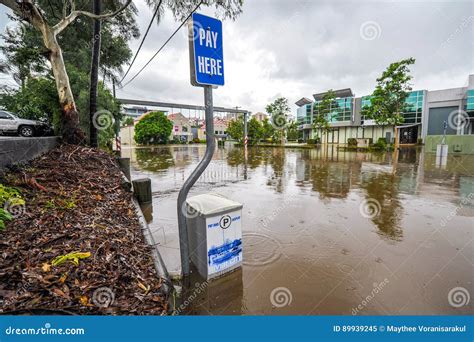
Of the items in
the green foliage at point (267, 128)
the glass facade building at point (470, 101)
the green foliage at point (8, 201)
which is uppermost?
the glass facade building at point (470, 101)

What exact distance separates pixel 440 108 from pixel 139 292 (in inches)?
1515

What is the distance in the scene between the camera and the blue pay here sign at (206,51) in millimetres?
2113

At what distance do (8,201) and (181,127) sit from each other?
53.0 meters

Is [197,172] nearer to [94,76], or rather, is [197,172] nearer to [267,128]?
[94,76]

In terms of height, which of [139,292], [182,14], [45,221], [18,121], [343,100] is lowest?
[139,292]

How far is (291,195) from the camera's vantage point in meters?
6.07

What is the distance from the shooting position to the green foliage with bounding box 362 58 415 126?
61.9ft

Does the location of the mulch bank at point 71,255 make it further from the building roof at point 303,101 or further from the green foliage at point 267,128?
the building roof at point 303,101

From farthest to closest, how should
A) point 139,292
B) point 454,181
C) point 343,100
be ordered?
point 343,100
point 454,181
point 139,292

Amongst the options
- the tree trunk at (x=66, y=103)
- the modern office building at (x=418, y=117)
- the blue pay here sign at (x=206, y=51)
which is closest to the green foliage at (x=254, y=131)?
the modern office building at (x=418, y=117)

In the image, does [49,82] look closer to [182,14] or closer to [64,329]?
[182,14]

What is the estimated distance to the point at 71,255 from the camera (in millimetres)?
2100

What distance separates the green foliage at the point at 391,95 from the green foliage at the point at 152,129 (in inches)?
1219

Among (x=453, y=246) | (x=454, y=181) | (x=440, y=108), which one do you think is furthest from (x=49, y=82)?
(x=440, y=108)
